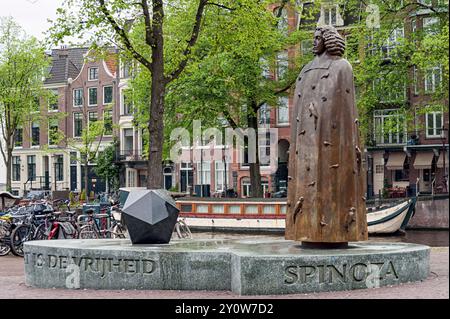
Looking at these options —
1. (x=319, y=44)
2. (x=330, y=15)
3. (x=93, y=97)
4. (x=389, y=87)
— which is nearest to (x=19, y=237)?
(x=319, y=44)

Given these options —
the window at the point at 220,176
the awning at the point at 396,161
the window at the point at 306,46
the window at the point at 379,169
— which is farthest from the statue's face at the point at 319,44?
the window at the point at 220,176

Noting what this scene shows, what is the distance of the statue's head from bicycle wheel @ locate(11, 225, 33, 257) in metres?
9.17

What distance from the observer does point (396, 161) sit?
4822 cm

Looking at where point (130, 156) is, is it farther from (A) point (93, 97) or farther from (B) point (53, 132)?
(B) point (53, 132)

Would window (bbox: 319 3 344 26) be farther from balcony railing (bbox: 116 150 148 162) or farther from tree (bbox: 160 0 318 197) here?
balcony railing (bbox: 116 150 148 162)

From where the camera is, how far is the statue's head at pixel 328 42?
35.1 ft

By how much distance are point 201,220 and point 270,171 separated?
20.0 meters

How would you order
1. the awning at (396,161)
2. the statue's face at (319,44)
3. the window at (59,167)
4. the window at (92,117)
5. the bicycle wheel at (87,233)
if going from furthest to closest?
1. the window at (59,167)
2. the window at (92,117)
3. the awning at (396,161)
4. the bicycle wheel at (87,233)
5. the statue's face at (319,44)

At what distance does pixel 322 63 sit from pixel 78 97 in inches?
2047

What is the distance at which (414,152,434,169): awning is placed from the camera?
46.5 meters

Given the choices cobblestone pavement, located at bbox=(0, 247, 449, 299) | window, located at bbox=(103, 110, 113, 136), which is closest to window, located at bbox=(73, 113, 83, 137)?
window, located at bbox=(103, 110, 113, 136)

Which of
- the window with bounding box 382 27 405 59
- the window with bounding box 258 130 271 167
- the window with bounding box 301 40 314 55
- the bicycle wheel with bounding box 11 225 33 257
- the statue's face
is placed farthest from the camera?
the window with bounding box 258 130 271 167

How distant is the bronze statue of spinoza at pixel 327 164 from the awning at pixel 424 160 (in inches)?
1462

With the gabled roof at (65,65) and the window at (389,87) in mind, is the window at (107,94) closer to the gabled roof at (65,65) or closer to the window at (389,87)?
the gabled roof at (65,65)
